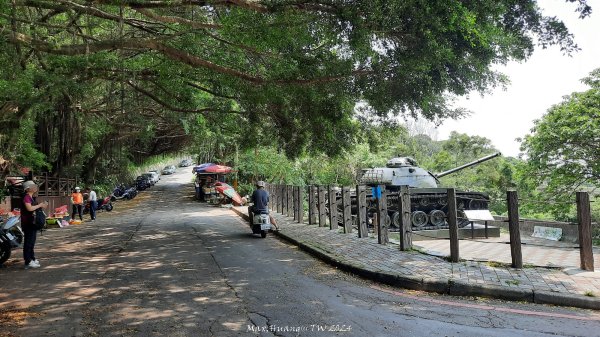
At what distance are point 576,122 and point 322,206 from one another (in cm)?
1156

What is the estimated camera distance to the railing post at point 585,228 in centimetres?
666

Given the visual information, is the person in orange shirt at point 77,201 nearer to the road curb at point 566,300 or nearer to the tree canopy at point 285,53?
the tree canopy at point 285,53

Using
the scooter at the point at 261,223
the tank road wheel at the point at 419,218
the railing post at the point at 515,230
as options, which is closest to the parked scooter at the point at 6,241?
the scooter at the point at 261,223

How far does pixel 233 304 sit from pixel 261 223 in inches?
272

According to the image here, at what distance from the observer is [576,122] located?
57.5ft

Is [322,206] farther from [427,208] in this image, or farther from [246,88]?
[427,208]

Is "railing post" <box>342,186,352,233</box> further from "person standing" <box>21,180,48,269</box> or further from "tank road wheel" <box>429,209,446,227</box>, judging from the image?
"tank road wheel" <box>429,209,446,227</box>

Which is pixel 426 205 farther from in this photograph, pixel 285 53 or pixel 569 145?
pixel 285 53

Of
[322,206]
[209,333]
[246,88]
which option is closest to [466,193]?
[322,206]

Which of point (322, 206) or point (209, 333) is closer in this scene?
point (209, 333)

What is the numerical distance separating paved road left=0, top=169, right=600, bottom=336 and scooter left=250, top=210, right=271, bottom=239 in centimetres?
322

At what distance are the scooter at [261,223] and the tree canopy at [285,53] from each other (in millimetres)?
3037

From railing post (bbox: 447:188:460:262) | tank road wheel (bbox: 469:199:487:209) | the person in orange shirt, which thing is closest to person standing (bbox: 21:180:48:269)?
railing post (bbox: 447:188:460:262)

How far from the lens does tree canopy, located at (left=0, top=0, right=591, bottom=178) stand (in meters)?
7.71
